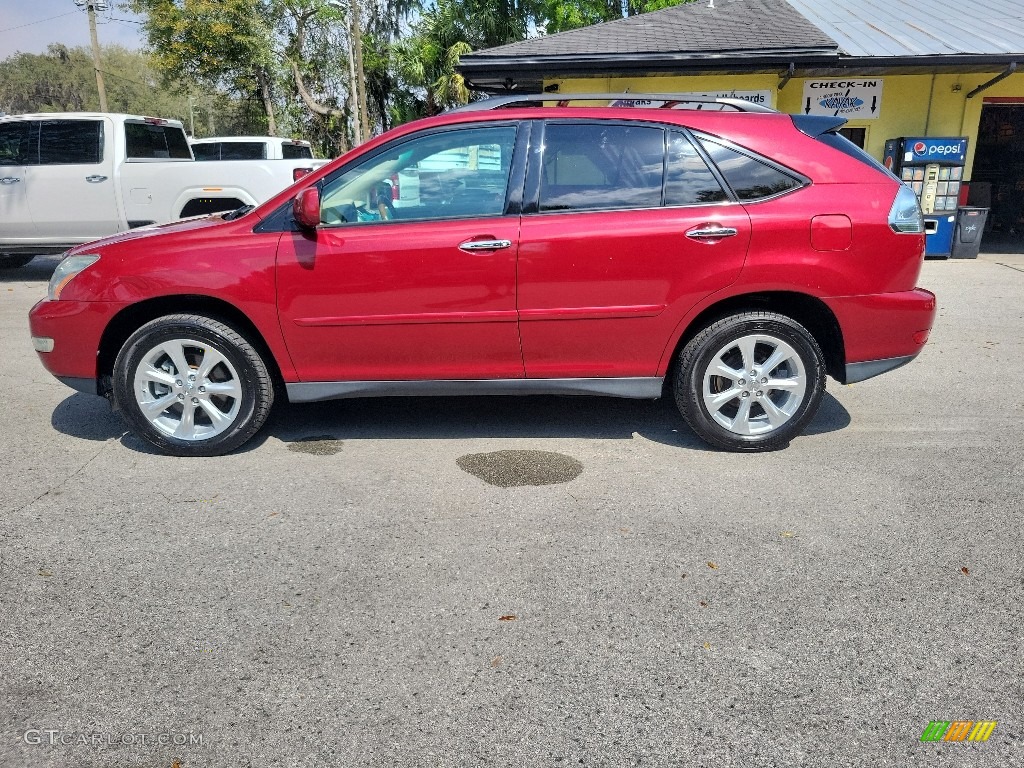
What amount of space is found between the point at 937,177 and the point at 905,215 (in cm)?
990

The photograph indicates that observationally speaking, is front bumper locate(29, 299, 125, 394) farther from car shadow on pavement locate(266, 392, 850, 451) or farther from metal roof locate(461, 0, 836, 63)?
metal roof locate(461, 0, 836, 63)

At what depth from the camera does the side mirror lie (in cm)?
380

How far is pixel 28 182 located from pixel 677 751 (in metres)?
10.9

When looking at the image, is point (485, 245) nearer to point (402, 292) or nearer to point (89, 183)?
point (402, 292)

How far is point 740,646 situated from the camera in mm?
2570

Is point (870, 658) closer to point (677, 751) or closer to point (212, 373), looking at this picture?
point (677, 751)

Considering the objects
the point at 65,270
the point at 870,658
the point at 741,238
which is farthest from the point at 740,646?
the point at 65,270

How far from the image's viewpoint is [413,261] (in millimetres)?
3916

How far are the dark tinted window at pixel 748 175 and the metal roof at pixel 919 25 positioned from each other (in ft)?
30.2

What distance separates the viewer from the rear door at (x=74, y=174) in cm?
991

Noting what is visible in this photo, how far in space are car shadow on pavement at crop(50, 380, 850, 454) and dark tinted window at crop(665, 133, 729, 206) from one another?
1.38m

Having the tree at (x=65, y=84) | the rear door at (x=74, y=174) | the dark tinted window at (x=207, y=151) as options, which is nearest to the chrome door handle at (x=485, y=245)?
the rear door at (x=74, y=174)

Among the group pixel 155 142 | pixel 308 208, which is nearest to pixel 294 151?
pixel 155 142

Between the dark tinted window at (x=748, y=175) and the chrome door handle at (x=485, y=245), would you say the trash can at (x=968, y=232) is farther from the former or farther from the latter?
the chrome door handle at (x=485, y=245)
